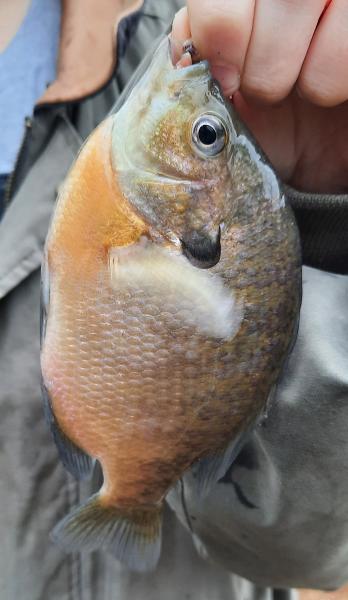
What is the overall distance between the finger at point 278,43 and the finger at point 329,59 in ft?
0.04

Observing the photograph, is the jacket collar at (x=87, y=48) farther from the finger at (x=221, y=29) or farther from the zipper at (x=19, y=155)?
the finger at (x=221, y=29)

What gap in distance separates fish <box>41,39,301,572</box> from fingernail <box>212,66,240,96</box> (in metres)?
0.03

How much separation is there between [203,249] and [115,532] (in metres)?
0.39

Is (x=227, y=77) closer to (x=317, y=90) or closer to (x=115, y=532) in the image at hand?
(x=317, y=90)

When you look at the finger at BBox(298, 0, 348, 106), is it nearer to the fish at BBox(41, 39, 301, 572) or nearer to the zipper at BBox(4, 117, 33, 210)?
the fish at BBox(41, 39, 301, 572)

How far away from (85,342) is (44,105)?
0.68m

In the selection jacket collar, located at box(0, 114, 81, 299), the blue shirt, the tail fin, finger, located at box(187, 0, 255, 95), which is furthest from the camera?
the blue shirt

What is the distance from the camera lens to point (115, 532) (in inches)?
30.4

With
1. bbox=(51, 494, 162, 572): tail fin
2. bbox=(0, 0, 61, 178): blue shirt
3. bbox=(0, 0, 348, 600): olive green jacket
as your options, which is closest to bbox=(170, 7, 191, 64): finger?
bbox=(0, 0, 348, 600): olive green jacket

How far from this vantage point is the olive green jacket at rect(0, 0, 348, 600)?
2.77ft

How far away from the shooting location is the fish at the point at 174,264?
0.67m

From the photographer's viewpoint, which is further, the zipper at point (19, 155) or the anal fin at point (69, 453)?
the zipper at point (19, 155)

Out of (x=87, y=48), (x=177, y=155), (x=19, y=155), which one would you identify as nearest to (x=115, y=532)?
(x=177, y=155)

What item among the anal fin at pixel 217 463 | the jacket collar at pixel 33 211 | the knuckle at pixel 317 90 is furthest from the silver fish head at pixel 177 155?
the jacket collar at pixel 33 211
